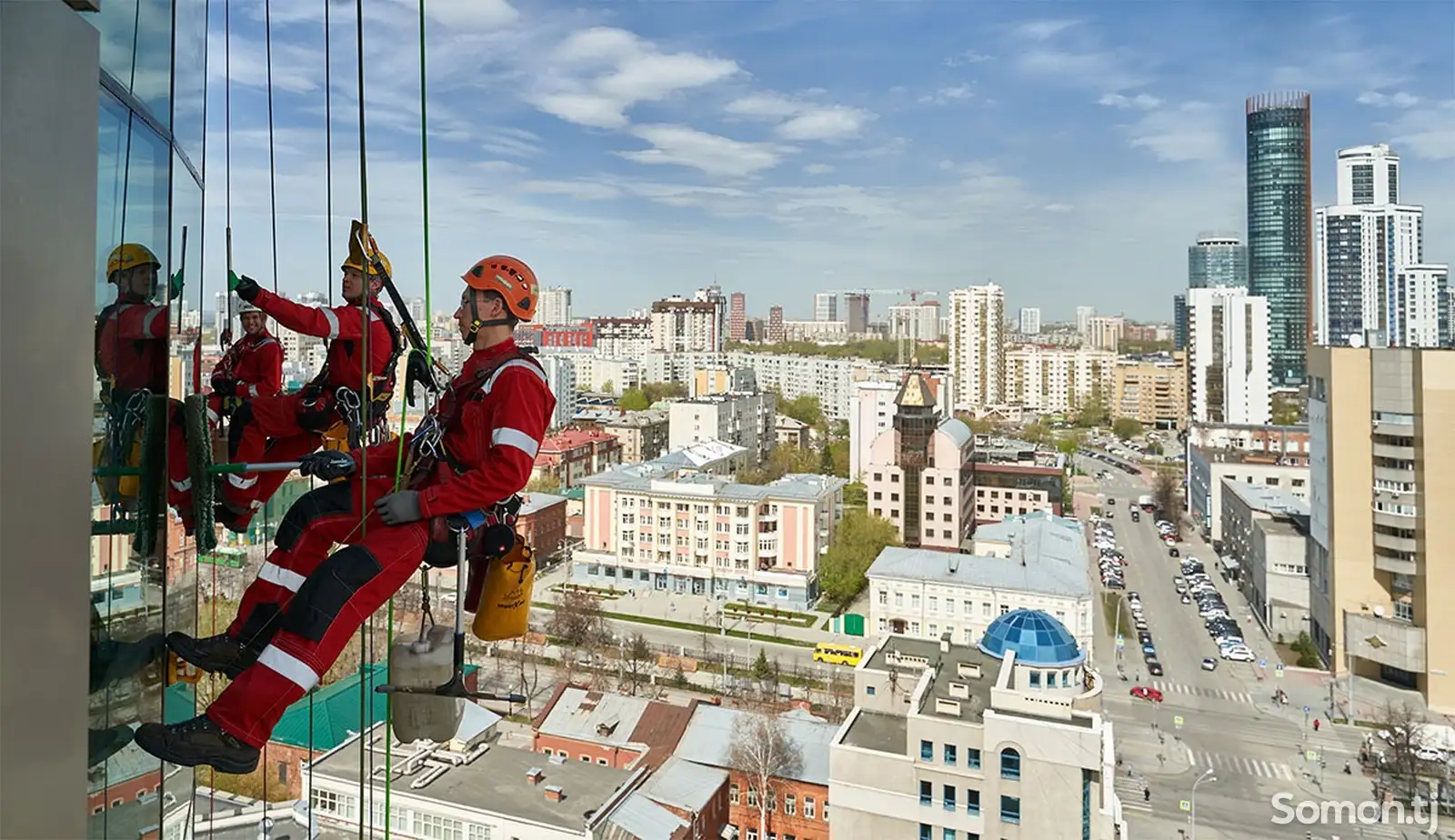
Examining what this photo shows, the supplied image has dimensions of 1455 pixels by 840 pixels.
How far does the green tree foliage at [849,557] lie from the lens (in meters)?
13.1

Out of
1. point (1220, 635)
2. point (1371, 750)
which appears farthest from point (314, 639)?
point (1220, 635)

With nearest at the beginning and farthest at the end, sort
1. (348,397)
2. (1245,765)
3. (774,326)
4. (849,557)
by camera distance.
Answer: (348,397)
(1245,765)
(849,557)
(774,326)

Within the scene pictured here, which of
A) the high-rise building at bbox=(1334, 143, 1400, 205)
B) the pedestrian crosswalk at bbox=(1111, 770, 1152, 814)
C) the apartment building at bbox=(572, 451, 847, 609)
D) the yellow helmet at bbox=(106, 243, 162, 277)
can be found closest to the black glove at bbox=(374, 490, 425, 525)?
the yellow helmet at bbox=(106, 243, 162, 277)

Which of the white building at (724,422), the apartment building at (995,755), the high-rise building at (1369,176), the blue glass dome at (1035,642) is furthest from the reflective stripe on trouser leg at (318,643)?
the high-rise building at (1369,176)

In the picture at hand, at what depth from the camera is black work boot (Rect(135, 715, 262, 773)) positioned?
898 mm

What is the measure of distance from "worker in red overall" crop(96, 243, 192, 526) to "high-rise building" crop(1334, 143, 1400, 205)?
44153mm

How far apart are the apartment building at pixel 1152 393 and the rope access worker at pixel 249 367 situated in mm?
31628

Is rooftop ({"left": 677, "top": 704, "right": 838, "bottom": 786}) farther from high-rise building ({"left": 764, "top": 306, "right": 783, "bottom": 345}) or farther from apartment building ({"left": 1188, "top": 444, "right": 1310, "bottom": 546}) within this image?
high-rise building ({"left": 764, "top": 306, "right": 783, "bottom": 345})

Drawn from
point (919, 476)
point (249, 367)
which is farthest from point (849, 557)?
point (249, 367)

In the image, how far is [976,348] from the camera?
30812mm

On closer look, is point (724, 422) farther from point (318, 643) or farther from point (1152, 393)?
point (318, 643)

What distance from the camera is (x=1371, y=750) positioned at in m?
8.71

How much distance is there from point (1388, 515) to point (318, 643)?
1227cm

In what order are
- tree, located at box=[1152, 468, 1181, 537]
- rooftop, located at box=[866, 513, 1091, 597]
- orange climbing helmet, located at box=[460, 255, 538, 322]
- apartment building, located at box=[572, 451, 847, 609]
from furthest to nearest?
tree, located at box=[1152, 468, 1181, 537], apartment building, located at box=[572, 451, 847, 609], rooftop, located at box=[866, 513, 1091, 597], orange climbing helmet, located at box=[460, 255, 538, 322]
